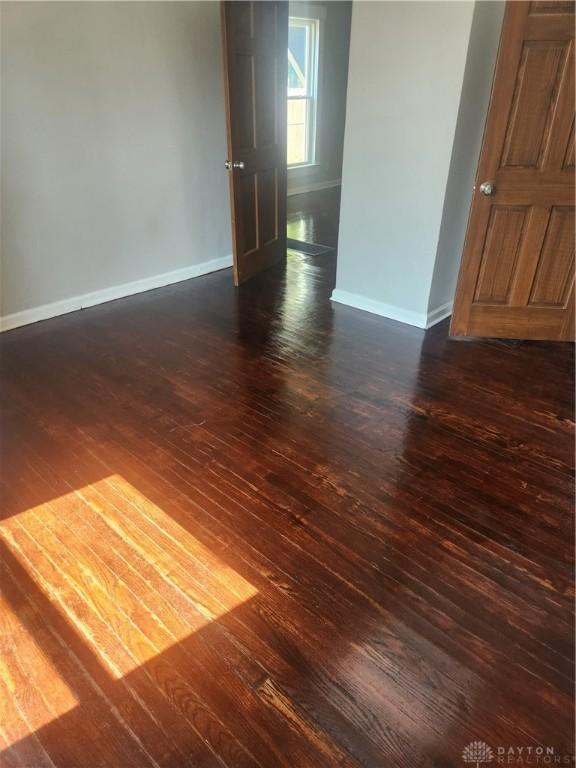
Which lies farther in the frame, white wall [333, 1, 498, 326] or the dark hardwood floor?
the dark hardwood floor

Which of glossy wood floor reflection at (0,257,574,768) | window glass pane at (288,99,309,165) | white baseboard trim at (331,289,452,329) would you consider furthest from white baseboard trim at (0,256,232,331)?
window glass pane at (288,99,309,165)

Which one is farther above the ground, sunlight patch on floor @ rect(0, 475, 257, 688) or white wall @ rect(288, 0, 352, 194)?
white wall @ rect(288, 0, 352, 194)

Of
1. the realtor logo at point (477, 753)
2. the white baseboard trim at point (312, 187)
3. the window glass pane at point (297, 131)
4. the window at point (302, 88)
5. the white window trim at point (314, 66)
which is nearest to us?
the realtor logo at point (477, 753)

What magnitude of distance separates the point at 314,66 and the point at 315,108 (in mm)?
500

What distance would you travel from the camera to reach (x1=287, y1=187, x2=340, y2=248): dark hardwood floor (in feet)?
17.6

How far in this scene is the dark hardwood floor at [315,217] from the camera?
538 centimetres

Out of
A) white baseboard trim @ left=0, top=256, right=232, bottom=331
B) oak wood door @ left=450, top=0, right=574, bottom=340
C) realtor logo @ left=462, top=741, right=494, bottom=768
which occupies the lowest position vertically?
realtor logo @ left=462, top=741, right=494, bottom=768

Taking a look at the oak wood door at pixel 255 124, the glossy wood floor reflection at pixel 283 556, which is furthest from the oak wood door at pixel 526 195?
the oak wood door at pixel 255 124

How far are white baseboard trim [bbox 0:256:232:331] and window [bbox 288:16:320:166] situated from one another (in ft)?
11.9

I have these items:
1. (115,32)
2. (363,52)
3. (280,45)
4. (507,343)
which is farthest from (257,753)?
(280,45)

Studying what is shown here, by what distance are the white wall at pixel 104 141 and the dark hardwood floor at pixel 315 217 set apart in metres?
1.43

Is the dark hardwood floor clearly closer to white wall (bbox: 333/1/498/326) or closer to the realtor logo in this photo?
white wall (bbox: 333/1/498/326)

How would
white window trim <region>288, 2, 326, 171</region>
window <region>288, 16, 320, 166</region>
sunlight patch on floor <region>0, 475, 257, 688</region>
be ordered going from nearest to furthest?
sunlight patch on floor <region>0, 475, 257, 688</region>, white window trim <region>288, 2, 326, 171</region>, window <region>288, 16, 320, 166</region>

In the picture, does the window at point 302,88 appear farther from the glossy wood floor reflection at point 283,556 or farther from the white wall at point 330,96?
the glossy wood floor reflection at point 283,556
